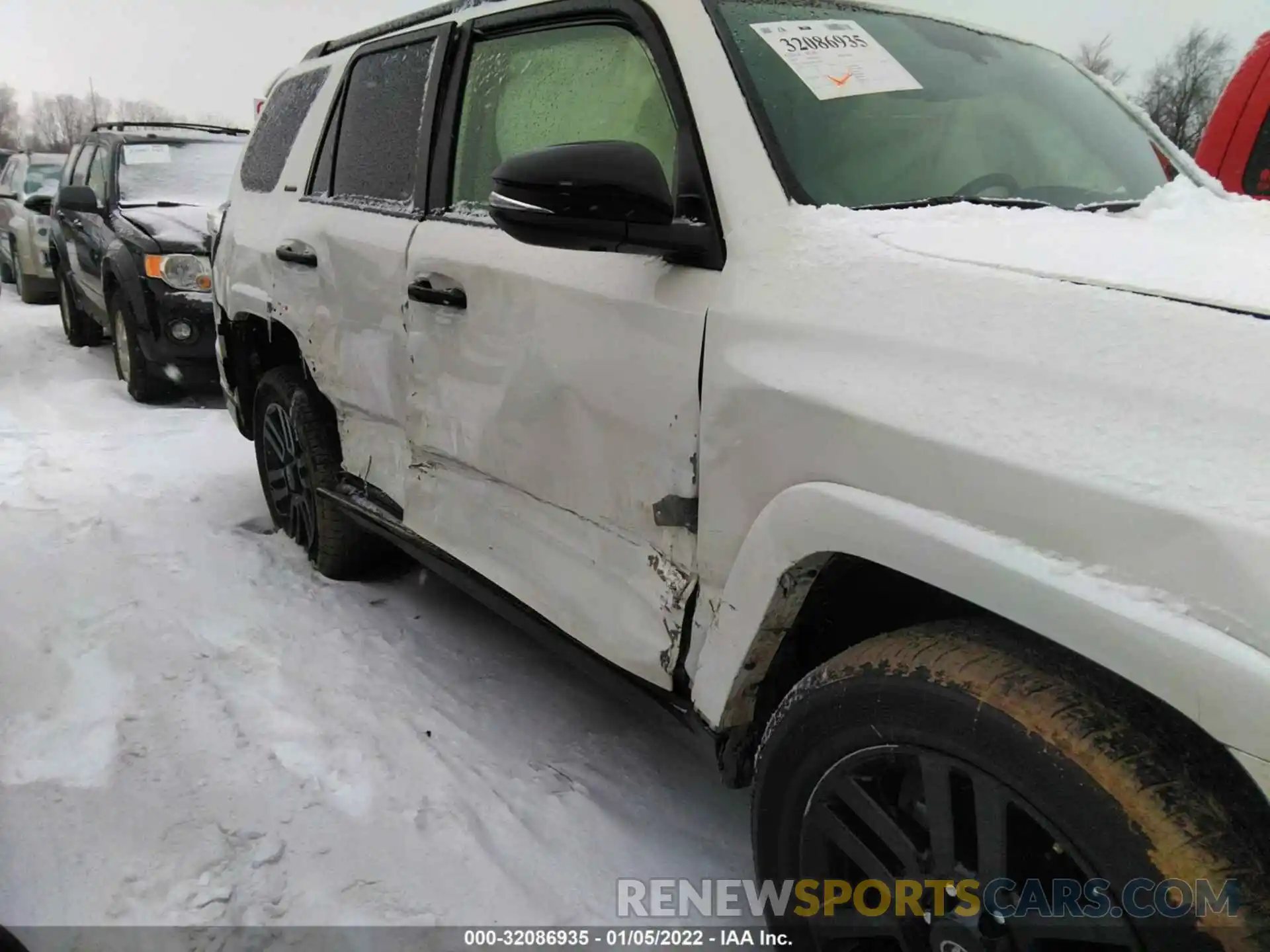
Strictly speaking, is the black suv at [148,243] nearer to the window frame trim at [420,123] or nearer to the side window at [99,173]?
the side window at [99,173]

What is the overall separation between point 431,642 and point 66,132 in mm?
91518

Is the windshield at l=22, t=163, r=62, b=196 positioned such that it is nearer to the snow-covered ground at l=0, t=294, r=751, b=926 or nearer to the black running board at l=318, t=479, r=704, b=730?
the snow-covered ground at l=0, t=294, r=751, b=926

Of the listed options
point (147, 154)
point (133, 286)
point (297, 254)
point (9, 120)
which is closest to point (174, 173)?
point (147, 154)

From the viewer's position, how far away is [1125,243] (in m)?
1.43

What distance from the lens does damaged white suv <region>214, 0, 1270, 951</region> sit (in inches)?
43.7

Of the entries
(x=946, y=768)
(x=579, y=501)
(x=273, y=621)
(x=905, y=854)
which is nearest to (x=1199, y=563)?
(x=946, y=768)

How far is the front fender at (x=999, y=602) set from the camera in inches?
39.8

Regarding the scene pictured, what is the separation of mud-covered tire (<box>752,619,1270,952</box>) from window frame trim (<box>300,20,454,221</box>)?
185cm

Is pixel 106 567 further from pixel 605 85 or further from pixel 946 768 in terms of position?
pixel 946 768

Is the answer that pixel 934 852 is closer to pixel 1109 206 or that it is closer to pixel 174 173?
pixel 1109 206

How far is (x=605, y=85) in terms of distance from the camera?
2.14 metres

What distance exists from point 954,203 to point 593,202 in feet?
2.15

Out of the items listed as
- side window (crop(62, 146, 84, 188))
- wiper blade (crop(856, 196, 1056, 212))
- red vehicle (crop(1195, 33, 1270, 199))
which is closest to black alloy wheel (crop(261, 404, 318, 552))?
wiper blade (crop(856, 196, 1056, 212))

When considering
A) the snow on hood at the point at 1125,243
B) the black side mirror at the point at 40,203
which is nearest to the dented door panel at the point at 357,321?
the snow on hood at the point at 1125,243
